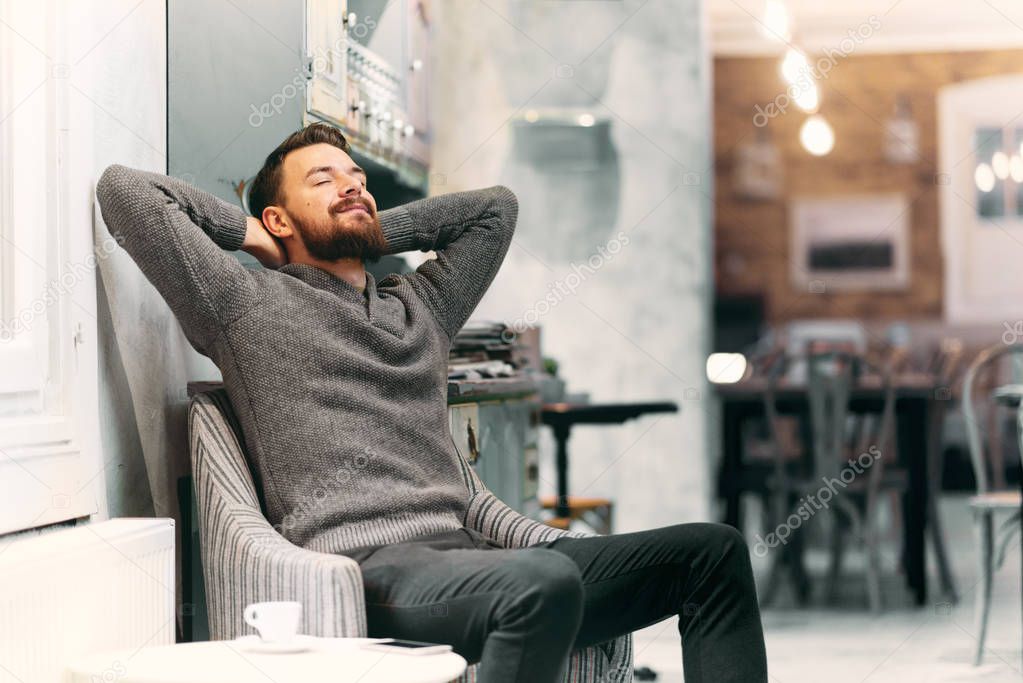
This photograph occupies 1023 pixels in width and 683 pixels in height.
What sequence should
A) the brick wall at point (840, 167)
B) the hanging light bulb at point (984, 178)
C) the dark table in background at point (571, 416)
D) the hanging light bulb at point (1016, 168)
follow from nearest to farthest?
the dark table in background at point (571, 416) < the hanging light bulb at point (1016, 168) < the hanging light bulb at point (984, 178) < the brick wall at point (840, 167)

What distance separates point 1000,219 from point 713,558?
818cm

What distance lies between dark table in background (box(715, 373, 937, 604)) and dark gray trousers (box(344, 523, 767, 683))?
2589mm

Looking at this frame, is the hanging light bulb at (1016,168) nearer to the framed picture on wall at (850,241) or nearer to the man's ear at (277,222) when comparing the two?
the framed picture on wall at (850,241)

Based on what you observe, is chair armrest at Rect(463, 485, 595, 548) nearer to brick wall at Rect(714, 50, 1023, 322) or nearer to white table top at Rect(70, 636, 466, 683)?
white table top at Rect(70, 636, 466, 683)

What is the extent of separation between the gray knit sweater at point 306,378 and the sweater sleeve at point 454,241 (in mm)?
178

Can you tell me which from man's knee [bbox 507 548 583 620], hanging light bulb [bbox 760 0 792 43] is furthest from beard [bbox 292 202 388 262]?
hanging light bulb [bbox 760 0 792 43]

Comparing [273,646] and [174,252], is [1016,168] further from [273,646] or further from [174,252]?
[273,646]

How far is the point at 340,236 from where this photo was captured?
2137mm

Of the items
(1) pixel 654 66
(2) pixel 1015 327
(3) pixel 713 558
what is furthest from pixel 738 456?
(2) pixel 1015 327

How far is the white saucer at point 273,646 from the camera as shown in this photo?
4.96ft

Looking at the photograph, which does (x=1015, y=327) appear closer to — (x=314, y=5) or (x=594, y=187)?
(x=594, y=187)

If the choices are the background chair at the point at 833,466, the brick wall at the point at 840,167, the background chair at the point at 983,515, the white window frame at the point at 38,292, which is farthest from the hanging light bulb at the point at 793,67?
the white window frame at the point at 38,292

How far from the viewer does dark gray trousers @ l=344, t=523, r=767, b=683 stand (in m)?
1.62

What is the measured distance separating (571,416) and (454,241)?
6.19 ft
